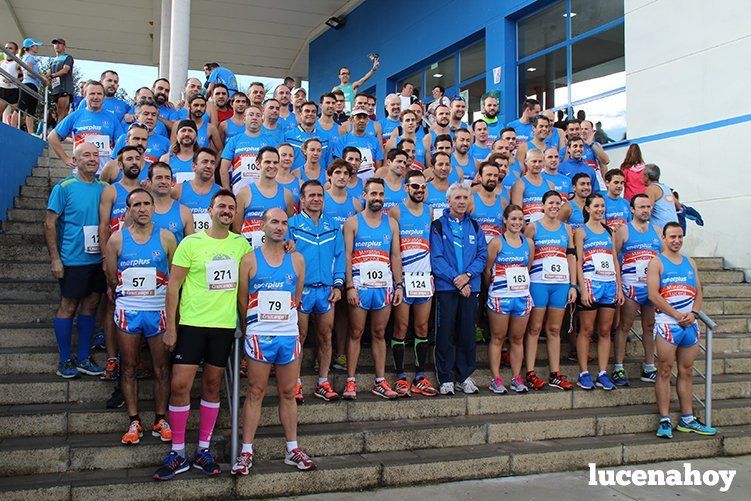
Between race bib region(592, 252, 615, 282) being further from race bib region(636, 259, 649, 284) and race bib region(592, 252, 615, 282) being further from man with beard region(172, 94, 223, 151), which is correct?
man with beard region(172, 94, 223, 151)

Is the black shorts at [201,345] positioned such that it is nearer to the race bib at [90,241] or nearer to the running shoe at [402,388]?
the race bib at [90,241]

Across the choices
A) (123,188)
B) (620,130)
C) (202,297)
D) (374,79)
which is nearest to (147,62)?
(374,79)

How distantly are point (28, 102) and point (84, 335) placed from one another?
7039 millimetres

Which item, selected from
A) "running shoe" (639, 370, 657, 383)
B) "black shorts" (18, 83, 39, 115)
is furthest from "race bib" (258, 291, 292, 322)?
"black shorts" (18, 83, 39, 115)

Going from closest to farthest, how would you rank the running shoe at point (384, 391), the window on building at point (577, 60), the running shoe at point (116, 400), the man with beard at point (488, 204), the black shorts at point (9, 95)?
1. the running shoe at point (116, 400)
2. the running shoe at point (384, 391)
3. the man with beard at point (488, 204)
4. the black shorts at point (9, 95)
5. the window on building at point (577, 60)

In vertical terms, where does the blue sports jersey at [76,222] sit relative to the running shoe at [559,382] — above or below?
above

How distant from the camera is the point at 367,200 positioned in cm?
565

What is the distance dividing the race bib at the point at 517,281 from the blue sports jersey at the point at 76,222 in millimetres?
3661

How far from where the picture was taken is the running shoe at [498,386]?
5.81 metres

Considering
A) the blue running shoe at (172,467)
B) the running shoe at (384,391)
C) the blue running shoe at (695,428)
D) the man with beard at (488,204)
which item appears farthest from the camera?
the man with beard at (488,204)

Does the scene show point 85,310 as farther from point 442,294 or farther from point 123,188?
point 442,294

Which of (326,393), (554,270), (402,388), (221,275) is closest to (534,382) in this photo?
(554,270)

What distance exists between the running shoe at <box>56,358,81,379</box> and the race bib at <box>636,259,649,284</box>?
5.39 meters

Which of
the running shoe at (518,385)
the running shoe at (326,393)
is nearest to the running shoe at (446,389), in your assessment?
the running shoe at (518,385)
